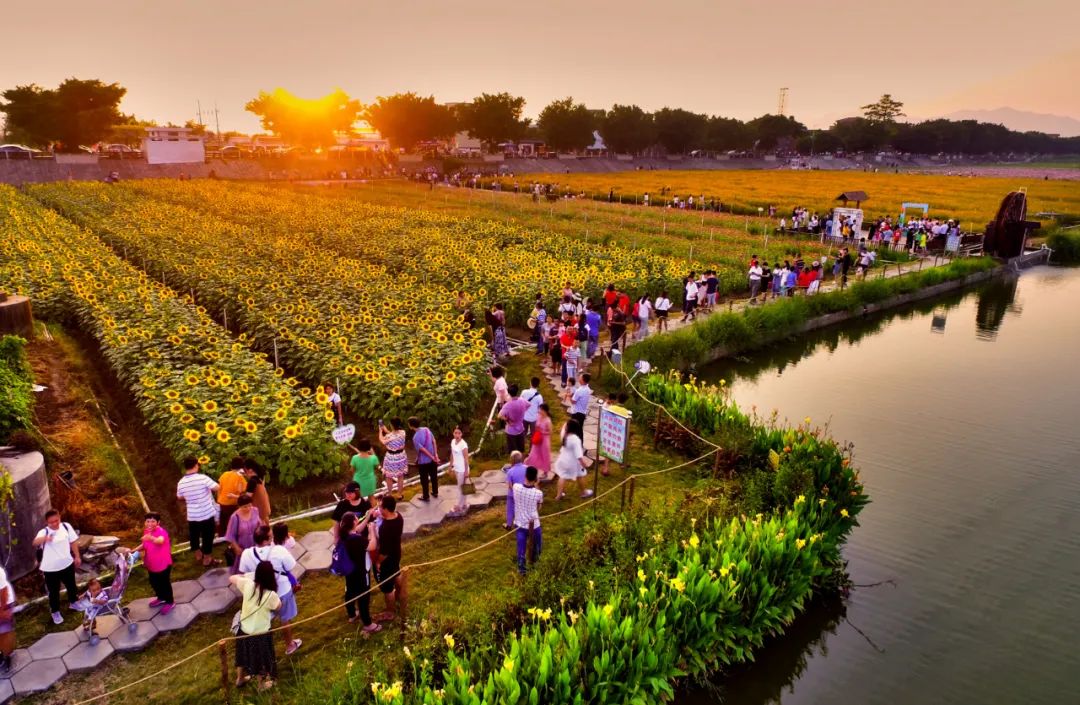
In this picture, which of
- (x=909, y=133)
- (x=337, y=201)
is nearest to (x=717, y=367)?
(x=337, y=201)

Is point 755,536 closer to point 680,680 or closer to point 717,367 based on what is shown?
point 680,680

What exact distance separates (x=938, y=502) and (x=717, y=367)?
25.2ft

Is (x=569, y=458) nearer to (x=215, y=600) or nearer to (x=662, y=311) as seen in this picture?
(x=215, y=600)

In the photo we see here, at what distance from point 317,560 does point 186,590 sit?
1.56 m

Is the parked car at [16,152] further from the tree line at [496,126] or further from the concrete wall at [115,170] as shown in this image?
the tree line at [496,126]

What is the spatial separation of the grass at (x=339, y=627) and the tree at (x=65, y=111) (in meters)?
92.6

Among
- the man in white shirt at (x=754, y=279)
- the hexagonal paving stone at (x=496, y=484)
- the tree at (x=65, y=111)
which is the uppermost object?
the tree at (x=65, y=111)

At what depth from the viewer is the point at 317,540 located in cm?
918

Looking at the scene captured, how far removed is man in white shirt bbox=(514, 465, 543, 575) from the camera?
27.6 ft

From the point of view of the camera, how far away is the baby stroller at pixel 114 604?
7.19 metres

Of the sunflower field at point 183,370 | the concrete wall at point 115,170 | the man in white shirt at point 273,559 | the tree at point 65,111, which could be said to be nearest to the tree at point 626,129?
the concrete wall at point 115,170

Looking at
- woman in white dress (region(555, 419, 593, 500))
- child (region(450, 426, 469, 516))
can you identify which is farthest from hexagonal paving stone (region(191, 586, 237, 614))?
woman in white dress (region(555, 419, 593, 500))

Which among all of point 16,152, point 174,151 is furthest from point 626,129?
point 16,152

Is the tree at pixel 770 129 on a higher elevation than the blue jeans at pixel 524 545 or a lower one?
higher
